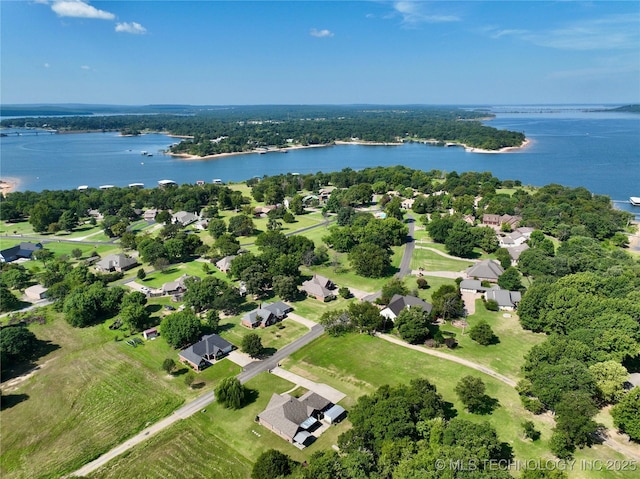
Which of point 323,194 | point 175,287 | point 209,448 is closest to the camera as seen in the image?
point 209,448

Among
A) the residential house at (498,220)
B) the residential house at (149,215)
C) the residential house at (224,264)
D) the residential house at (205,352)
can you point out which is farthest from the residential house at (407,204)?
the residential house at (205,352)

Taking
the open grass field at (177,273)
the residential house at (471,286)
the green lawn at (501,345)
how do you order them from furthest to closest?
1. the open grass field at (177,273)
2. the residential house at (471,286)
3. the green lawn at (501,345)

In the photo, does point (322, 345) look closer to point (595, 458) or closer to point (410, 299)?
point (410, 299)

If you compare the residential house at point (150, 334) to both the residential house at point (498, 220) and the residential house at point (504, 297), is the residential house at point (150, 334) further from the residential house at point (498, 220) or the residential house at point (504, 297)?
the residential house at point (498, 220)

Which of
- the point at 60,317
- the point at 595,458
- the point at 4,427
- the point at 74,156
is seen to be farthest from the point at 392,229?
the point at 74,156

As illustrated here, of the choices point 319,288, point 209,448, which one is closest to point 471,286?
point 319,288

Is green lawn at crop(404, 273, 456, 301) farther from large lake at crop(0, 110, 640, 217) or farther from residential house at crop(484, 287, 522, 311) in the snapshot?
large lake at crop(0, 110, 640, 217)

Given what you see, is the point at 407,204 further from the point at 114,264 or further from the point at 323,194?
the point at 114,264
